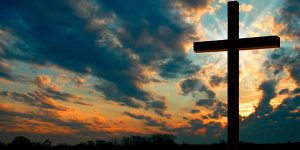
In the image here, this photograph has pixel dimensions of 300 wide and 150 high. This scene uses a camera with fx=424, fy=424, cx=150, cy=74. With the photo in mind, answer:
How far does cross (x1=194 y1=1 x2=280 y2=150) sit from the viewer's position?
502 inches

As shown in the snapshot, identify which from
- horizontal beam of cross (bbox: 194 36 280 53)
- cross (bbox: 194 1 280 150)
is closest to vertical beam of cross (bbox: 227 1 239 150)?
cross (bbox: 194 1 280 150)

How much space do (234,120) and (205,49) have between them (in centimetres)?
269

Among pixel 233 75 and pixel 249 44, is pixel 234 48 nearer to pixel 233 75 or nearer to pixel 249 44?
pixel 249 44

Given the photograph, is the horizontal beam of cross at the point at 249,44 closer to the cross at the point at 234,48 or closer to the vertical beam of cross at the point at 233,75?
the cross at the point at 234,48

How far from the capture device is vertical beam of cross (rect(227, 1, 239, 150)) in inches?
501

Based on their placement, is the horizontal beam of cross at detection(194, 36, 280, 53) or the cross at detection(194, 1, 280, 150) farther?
the horizontal beam of cross at detection(194, 36, 280, 53)

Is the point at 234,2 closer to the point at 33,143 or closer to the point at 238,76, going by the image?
the point at 238,76

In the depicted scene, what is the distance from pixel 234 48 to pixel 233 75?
89cm

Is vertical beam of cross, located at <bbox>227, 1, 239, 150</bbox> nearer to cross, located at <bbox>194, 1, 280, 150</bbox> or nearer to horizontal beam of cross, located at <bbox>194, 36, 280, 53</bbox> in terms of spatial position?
cross, located at <bbox>194, 1, 280, 150</bbox>

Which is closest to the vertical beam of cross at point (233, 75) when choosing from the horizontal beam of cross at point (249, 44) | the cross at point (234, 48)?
the cross at point (234, 48)

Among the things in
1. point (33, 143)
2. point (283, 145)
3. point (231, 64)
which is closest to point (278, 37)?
point (231, 64)

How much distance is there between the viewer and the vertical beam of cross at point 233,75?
12734mm

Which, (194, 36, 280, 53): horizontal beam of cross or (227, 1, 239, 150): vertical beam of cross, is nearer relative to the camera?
(227, 1, 239, 150): vertical beam of cross

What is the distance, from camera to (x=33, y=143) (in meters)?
18.8
